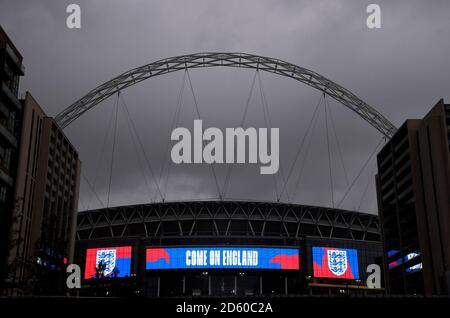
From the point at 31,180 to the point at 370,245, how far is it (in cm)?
9655

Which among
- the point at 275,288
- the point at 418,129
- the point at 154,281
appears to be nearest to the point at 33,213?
the point at 154,281

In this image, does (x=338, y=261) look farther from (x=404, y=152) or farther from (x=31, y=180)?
(x=31, y=180)

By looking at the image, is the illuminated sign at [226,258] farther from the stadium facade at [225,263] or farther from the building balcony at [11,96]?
the building balcony at [11,96]

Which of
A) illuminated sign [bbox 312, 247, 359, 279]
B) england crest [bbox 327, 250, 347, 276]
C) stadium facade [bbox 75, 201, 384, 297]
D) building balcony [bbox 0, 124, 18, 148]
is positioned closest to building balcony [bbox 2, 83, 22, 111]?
building balcony [bbox 0, 124, 18, 148]

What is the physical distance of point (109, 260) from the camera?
154 meters

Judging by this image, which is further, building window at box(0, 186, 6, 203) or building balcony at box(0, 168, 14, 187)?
building window at box(0, 186, 6, 203)

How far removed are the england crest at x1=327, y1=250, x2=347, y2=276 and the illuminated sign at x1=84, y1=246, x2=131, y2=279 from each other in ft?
179

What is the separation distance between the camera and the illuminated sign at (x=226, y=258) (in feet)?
488

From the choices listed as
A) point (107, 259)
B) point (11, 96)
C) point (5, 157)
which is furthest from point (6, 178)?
point (107, 259)

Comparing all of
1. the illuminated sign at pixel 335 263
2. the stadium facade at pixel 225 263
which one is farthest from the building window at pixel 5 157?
the illuminated sign at pixel 335 263

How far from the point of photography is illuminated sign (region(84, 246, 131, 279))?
497 feet

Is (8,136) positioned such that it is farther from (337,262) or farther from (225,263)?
(337,262)

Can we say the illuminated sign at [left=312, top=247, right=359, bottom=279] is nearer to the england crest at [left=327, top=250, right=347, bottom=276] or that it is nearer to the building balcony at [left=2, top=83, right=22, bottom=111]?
the england crest at [left=327, top=250, right=347, bottom=276]
